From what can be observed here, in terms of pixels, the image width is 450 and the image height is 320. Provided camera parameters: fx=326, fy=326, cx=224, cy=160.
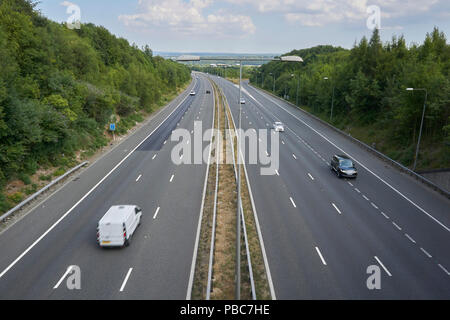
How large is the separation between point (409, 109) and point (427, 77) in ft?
11.6

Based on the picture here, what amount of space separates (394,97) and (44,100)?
3840 cm

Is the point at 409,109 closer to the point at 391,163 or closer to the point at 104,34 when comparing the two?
the point at 391,163

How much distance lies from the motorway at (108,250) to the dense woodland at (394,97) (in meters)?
22.9

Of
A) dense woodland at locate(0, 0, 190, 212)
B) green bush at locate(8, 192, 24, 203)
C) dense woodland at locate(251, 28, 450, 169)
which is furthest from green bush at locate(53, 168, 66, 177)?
dense woodland at locate(251, 28, 450, 169)

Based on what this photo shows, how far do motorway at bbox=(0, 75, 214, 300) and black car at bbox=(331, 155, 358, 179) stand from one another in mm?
12111

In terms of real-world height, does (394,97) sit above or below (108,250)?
above

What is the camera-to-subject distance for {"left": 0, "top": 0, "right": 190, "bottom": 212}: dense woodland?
76.8ft

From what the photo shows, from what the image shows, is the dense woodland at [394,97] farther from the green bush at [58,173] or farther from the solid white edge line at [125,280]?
the green bush at [58,173]

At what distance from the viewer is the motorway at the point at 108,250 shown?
1416 centimetres

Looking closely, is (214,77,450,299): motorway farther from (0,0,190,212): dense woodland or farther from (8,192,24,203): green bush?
(0,0,190,212): dense woodland

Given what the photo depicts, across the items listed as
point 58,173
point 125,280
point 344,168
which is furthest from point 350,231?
point 58,173

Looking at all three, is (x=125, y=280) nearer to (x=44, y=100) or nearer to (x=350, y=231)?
(x=350, y=231)

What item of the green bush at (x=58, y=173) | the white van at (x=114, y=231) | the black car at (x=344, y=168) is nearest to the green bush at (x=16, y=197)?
the green bush at (x=58, y=173)

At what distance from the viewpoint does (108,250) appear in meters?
17.1
